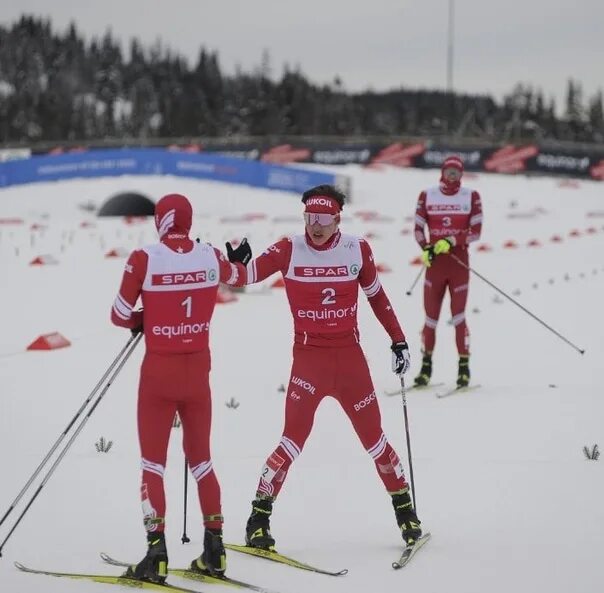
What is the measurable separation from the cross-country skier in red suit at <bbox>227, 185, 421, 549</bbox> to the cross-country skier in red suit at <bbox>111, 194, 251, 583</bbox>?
58 centimetres

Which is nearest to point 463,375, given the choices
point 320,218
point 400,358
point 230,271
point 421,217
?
point 421,217

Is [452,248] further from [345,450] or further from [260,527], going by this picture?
[260,527]

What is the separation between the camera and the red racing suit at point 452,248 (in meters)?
10.2

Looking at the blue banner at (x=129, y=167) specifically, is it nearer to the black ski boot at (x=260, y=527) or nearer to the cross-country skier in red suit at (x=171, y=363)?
the black ski boot at (x=260, y=527)

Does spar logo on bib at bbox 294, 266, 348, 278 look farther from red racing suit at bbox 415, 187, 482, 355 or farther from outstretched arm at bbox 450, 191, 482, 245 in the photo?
outstretched arm at bbox 450, 191, 482, 245

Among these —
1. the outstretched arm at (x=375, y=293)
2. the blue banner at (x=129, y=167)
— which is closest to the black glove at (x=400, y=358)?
the outstretched arm at (x=375, y=293)

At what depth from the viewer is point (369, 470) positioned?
729 centimetres

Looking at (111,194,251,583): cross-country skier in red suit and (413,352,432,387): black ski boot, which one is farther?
(413,352,432,387): black ski boot

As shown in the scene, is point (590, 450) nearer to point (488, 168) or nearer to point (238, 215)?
point (238, 215)

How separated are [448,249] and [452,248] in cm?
13

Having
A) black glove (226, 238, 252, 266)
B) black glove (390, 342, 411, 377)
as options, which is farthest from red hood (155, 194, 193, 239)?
black glove (390, 342, 411, 377)

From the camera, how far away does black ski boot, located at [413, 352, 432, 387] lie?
400 inches

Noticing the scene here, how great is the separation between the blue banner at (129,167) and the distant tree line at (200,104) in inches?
1911

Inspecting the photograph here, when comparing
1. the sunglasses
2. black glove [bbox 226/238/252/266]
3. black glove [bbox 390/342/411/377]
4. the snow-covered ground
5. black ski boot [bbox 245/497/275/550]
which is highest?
the sunglasses
